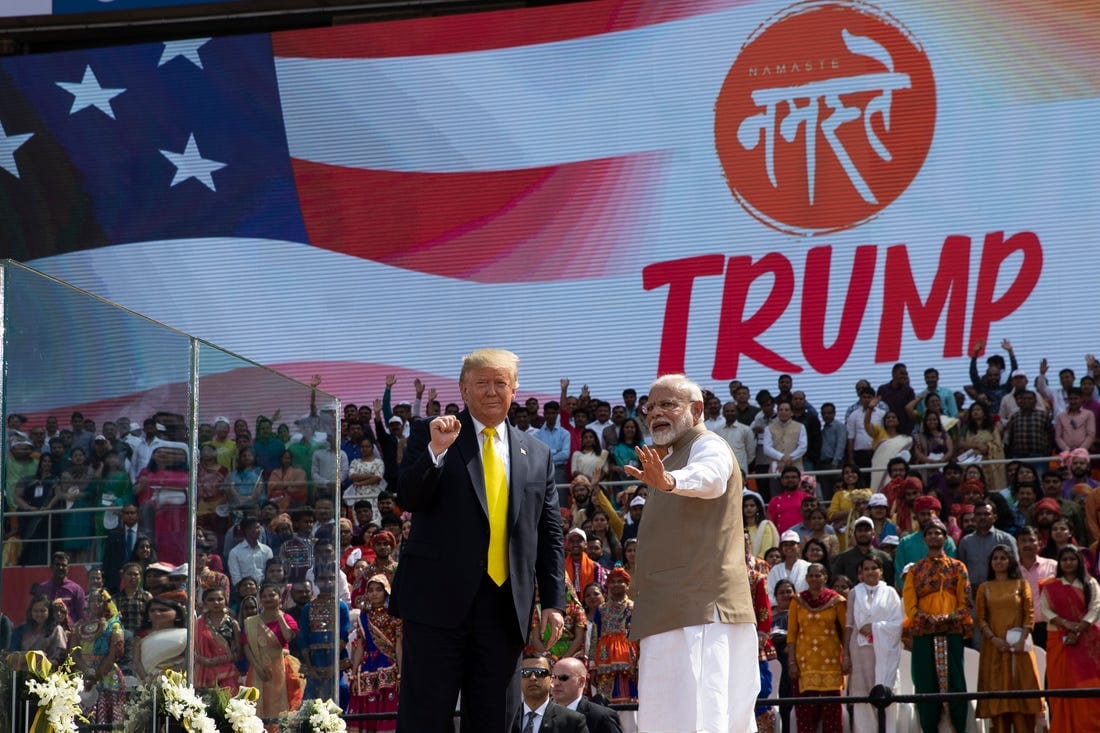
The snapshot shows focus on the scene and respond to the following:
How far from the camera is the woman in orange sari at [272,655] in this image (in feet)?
18.5

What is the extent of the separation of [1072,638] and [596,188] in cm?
1044

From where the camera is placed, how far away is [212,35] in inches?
827

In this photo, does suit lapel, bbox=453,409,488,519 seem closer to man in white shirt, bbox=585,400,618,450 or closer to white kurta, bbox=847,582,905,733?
white kurta, bbox=847,582,905,733

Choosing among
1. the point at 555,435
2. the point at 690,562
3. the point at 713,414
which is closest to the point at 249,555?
the point at 690,562

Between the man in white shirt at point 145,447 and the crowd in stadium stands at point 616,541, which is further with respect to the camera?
the man in white shirt at point 145,447

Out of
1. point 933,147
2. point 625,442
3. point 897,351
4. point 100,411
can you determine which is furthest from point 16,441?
point 933,147

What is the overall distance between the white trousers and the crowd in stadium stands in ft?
5.04

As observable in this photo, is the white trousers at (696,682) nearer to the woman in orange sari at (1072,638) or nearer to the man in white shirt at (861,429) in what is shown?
the woman in orange sari at (1072,638)

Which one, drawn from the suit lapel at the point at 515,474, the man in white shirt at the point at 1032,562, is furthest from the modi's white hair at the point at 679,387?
the man in white shirt at the point at 1032,562

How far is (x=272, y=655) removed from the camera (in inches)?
227

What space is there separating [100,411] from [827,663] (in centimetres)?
665

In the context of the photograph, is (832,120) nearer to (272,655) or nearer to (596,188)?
(596,188)

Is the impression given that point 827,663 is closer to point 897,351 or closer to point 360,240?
point 897,351

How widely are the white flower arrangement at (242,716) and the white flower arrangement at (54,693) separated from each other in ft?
3.40
